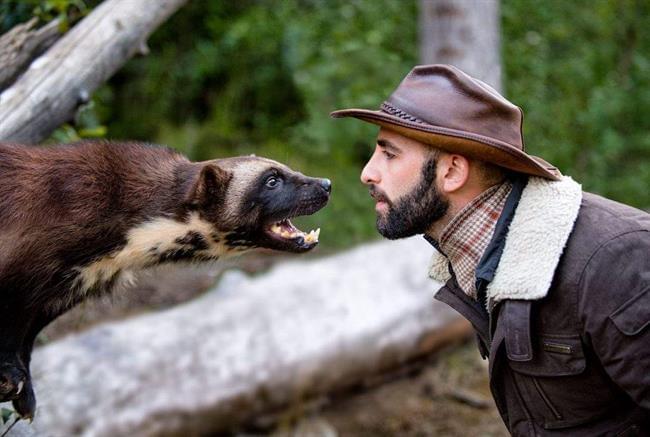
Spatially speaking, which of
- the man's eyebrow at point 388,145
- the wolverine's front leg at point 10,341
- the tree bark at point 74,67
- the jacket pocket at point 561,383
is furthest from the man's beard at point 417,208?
the tree bark at point 74,67

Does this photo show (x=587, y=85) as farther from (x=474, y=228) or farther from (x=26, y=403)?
(x=26, y=403)

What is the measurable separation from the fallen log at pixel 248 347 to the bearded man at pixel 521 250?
97.8 inches

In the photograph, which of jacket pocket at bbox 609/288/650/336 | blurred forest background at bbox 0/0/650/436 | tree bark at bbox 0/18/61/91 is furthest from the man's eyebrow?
blurred forest background at bbox 0/0/650/436

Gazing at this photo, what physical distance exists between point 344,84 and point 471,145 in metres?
6.43

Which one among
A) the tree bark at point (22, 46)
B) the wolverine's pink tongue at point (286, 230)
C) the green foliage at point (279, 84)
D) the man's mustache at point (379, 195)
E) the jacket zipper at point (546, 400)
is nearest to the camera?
the jacket zipper at point (546, 400)

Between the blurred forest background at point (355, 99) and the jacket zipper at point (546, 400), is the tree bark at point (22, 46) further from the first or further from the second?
the jacket zipper at point (546, 400)

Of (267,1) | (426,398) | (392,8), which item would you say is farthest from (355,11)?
(426,398)

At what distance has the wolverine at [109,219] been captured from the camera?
3229 millimetres

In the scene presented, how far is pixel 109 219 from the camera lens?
3379 mm

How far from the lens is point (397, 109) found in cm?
304

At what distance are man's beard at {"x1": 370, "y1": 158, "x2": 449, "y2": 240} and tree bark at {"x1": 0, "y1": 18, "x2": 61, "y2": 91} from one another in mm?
2089

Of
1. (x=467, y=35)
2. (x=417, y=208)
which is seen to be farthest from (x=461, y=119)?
→ (x=467, y=35)

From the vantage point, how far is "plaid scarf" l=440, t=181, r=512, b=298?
3078mm

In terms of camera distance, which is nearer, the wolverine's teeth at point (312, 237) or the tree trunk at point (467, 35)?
the wolverine's teeth at point (312, 237)
